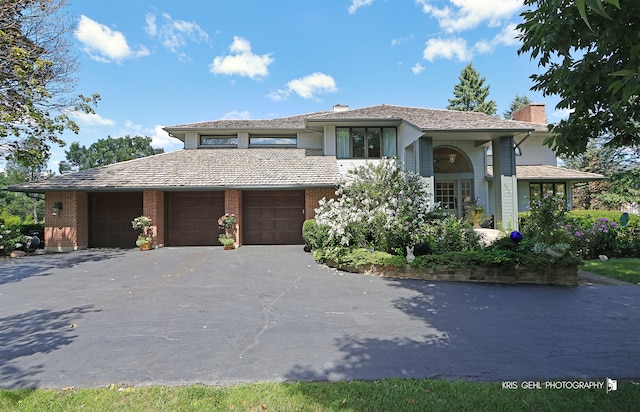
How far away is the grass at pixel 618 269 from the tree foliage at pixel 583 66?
6.90 m

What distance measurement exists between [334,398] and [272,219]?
507 inches

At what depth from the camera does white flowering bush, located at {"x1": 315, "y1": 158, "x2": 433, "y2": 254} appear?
9.41 metres

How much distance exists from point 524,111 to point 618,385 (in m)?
21.0

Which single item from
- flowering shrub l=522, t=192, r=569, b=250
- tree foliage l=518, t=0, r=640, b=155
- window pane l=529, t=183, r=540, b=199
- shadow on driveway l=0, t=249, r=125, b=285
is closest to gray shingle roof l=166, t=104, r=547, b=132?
window pane l=529, t=183, r=540, b=199

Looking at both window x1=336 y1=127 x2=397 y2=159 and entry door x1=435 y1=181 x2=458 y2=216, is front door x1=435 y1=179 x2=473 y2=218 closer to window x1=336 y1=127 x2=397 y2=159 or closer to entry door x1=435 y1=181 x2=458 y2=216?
entry door x1=435 y1=181 x2=458 y2=216

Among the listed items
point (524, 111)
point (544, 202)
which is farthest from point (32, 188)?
point (524, 111)

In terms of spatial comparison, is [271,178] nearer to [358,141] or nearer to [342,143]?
[342,143]

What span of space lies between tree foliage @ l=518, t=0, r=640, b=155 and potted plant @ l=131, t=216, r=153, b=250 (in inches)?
576

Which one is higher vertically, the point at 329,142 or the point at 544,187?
the point at 329,142

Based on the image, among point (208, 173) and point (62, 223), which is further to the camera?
point (208, 173)

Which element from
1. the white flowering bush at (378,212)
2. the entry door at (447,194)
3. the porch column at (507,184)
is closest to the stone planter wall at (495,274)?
the white flowering bush at (378,212)

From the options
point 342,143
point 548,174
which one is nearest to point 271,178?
point 342,143

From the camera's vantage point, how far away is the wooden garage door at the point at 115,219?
1545cm

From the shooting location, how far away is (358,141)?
15.9 m
